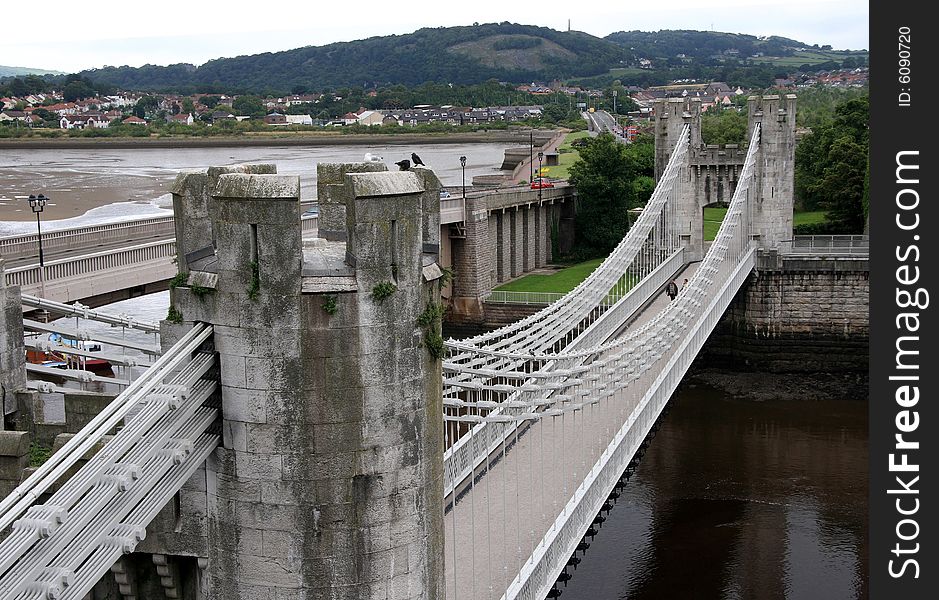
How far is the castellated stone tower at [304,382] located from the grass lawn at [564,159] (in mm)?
54299

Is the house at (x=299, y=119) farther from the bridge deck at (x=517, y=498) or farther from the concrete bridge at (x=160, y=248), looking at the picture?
the bridge deck at (x=517, y=498)

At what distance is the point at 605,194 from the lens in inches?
1903

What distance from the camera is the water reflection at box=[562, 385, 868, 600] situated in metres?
20.5

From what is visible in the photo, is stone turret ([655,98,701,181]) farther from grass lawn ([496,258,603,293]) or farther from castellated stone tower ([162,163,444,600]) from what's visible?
castellated stone tower ([162,163,444,600])

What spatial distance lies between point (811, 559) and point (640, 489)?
4118 mm

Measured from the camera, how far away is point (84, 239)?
1164 inches

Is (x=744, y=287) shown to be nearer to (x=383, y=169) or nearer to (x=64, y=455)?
(x=383, y=169)

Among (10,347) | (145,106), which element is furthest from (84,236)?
(145,106)

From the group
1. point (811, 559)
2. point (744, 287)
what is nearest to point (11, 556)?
point (811, 559)

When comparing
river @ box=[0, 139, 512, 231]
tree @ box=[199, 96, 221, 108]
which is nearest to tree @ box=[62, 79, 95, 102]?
tree @ box=[199, 96, 221, 108]

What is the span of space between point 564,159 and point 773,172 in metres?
37.7

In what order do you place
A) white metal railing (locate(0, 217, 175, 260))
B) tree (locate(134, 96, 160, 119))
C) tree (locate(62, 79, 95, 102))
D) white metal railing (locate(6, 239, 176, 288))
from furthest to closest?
1. tree (locate(62, 79, 95, 102))
2. tree (locate(134, 96, 160, 119))
3. white metal railing (locate(0, 217, 175, 260))
4. white metal railing (locate(6, 239, 176, 288))

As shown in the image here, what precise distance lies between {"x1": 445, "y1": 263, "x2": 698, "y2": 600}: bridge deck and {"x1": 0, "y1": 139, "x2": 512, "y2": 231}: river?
15.6m

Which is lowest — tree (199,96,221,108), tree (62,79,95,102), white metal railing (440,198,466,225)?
white metal railing (440,198,466,225)
